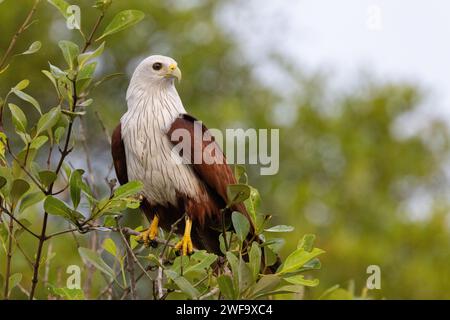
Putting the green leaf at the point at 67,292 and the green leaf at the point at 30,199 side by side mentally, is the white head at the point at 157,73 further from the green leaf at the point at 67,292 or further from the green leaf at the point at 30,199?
the green leaf at the point at 67,292

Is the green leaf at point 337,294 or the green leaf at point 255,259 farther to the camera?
the green leaf at point 337,294

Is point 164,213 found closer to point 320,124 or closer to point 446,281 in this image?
point 446,281

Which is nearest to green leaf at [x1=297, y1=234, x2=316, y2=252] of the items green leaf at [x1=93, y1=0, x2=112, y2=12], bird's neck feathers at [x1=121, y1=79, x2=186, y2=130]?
bird's neck feathers at [x1=121, y1=79, x2=186, y2=130]

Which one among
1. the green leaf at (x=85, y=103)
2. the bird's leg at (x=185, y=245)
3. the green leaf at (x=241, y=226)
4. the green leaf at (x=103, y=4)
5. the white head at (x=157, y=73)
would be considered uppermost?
the green leaf at (x=103, y=4)

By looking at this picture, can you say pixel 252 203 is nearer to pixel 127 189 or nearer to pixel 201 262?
pixel 201 262

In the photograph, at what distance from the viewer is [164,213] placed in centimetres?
442

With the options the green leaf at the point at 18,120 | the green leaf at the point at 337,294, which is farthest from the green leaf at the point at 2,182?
the green leaf at the point at 337,294

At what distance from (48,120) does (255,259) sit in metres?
0.92

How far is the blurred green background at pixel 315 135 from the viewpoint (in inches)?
520

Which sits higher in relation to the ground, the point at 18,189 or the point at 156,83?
the point at 156,83

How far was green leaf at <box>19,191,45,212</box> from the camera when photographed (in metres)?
3.60

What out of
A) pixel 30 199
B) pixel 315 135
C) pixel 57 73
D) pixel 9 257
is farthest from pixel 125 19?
pixel 315 135

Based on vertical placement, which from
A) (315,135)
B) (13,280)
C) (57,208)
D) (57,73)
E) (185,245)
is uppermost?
(315,135)

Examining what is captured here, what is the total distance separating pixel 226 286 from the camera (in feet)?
10.8
